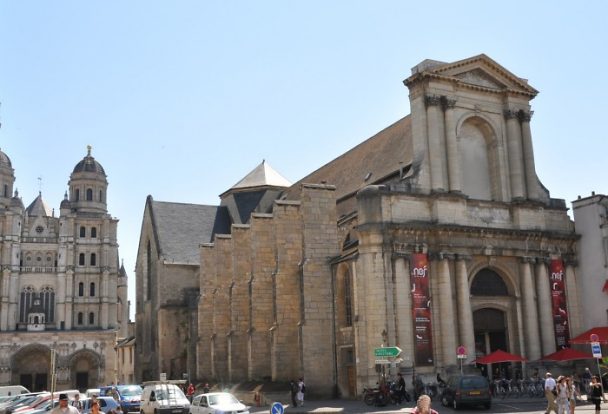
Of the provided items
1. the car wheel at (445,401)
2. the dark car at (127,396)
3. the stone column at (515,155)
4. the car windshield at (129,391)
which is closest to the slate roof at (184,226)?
the car windshield at (129,391)

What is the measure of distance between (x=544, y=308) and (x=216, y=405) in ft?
60.2

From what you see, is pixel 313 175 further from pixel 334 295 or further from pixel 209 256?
pixel 334 295

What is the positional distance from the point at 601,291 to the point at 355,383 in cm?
1281

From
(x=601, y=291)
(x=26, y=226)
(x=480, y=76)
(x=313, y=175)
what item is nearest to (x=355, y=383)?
(x=601, y=291)

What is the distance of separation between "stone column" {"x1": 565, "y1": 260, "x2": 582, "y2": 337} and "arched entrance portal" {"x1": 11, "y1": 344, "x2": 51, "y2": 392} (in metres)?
56.3

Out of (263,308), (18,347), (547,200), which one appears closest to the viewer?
(547,200)

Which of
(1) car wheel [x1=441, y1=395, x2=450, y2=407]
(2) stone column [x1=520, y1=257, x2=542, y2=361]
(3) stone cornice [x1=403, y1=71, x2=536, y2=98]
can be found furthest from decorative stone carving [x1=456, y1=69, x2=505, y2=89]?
(1) car wheel [x1=441, y1=395, x2=450, y2=407]

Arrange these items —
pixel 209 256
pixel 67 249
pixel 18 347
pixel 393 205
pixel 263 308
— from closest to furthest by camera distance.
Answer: pixel 393 205, pixel 263 308, pixel 209 256, pixel 18 347, pixel 67 249

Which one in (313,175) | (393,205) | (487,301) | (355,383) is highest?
(313,175)

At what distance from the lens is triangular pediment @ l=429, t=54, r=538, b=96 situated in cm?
3406

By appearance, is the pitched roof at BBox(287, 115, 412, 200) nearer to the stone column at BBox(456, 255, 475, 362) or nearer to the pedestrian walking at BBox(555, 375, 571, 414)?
the stone column at BBox(456, 255, 475, 362)

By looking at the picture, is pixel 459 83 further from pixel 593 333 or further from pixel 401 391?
pixel 401 391

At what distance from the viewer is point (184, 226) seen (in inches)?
2196

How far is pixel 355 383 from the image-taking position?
32.0 metres
